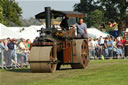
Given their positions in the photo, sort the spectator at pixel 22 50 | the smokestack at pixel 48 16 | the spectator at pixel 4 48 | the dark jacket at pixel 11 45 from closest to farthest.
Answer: the smokestack at pixel 48 16 < the spectator at pixel 4 48 < the dark jacket at pixel 11 45 < the spectator at pixel 22 50

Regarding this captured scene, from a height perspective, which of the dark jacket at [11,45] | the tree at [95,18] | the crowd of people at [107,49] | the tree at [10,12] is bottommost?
the crowd of people at [107,49]

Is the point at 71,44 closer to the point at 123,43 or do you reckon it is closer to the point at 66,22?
the point at 66,22

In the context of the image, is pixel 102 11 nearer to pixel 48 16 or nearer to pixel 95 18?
pixel 95 18

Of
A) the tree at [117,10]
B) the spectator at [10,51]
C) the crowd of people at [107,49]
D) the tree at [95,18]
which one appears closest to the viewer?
the spectator at [10,51]

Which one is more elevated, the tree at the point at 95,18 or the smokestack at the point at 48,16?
the tree at the point at 95,18

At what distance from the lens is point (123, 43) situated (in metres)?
38.8

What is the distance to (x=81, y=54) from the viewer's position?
20.8m

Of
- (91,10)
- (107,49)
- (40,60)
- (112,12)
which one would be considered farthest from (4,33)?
(91,10)

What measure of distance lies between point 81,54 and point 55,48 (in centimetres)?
158

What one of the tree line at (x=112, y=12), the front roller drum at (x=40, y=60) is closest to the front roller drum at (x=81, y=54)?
the front roller drum at (x=40, y=60)

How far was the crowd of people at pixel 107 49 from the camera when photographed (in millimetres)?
37156

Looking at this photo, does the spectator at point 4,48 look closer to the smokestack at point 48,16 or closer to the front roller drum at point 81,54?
the front roller drum at point 81,54

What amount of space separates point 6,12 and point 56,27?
81985mm

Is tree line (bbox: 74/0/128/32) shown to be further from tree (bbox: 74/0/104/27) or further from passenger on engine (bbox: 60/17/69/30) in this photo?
passenger on engine (bbox: 60/17/69/30)
